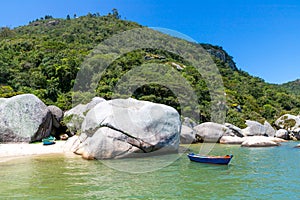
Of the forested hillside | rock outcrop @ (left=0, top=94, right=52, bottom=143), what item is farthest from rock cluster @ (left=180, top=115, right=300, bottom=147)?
the forested hillside

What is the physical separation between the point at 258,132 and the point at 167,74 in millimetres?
13896

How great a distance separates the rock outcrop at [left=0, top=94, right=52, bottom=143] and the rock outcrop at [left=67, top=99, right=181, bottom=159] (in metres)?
5.19

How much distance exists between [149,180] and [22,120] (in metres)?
14.1

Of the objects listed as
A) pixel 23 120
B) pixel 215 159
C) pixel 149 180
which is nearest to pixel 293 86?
pixel 215 159

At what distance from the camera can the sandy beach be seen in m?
18.9

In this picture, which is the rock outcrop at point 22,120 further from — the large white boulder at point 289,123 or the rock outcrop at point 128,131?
the large white boulder at point 289,123

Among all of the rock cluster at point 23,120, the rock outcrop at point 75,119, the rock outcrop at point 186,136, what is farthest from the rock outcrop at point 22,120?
the rock outcrop at point 186,136

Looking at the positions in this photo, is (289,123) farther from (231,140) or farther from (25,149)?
(25,149)

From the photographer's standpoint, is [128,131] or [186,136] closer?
[128,131]

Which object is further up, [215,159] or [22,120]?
[22,120]

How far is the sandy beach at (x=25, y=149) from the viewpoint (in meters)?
18.9

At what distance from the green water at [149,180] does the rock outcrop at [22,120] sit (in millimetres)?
5363

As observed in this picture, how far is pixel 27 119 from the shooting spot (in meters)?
22.2

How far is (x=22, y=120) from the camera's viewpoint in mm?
22031
